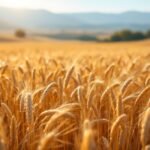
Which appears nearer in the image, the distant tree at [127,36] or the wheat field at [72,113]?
the wheat field at [72,113]

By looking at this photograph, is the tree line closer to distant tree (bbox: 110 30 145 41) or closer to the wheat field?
→ distant tree (bbox: 110 30 145 41)

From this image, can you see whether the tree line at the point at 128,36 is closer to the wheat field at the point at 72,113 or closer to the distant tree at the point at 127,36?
the distant tree at the point at 127,36

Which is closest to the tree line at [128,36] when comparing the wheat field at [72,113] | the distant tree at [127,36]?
the distant tree at [127,36]

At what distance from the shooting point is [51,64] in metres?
3.85

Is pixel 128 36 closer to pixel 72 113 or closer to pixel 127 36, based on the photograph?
pixel 127 36

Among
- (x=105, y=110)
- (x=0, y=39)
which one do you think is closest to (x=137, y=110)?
(x=105, y=110)

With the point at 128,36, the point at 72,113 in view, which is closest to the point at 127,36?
the point at 128,36

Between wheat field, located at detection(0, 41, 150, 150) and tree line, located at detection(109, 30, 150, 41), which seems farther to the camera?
tree line, located at detection(109, 30, 150, 41)

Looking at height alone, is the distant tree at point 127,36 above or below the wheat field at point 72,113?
below

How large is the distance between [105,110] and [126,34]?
5519cm

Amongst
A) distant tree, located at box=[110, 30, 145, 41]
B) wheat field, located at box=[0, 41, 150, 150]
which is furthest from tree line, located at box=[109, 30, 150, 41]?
wheat field, located at box=[0, 41, 150, 150]

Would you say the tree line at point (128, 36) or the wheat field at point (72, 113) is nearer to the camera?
the wheat field at point (72, 113)

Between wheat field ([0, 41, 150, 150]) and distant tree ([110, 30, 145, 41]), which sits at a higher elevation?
wheat field ([0, 41, 150, 150])

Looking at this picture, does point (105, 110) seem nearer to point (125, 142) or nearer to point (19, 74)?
point (125, 142)
